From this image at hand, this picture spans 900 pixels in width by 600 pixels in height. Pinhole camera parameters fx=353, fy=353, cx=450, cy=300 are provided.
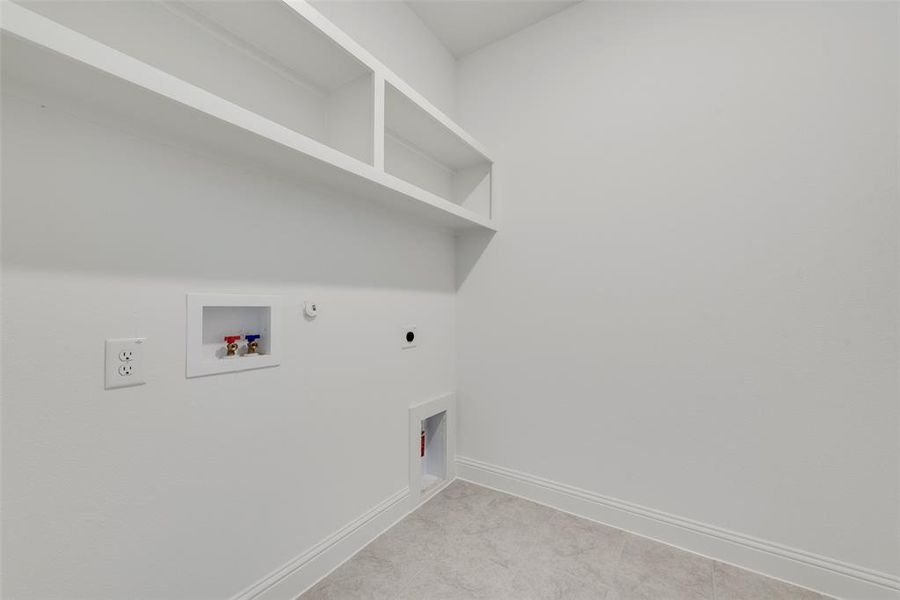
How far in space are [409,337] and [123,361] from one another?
3.66 feet

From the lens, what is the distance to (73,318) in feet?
2.72

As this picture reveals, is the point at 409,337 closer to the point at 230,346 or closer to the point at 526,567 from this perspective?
the point at 230,346

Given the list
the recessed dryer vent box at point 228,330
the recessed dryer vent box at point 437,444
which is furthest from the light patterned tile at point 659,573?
the recessed dryer vent box at point 228,330

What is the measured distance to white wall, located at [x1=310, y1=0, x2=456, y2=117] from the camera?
1527 millimetres

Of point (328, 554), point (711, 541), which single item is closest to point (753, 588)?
point (711, 541)

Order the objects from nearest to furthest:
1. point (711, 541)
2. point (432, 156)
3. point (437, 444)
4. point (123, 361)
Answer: point (123, 361) < point (711, 541) < point (432, 156) < point (437, 444)

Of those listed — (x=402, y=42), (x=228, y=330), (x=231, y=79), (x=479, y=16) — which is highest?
(x=479, y=16)

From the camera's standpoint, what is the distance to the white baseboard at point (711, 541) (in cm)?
126

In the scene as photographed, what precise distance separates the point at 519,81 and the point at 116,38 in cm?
176

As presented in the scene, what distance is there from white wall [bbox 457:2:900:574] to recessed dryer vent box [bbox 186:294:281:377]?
121 cm

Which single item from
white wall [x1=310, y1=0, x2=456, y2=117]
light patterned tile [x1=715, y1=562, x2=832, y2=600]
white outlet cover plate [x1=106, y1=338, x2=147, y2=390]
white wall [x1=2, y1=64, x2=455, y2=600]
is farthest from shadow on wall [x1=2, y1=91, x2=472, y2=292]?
light patterned tile [x1=715, y1=562, x2=832, y2=600]

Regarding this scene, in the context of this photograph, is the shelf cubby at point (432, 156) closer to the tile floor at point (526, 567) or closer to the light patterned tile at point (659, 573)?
the tile floor at point (526, 567)

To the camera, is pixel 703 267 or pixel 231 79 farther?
pixel 703 267

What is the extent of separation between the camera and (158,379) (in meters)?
0.95
